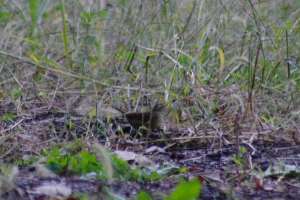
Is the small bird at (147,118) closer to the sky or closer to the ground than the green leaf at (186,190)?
closer to the sky

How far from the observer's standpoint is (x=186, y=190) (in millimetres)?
963

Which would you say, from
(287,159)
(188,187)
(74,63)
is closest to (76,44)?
(74,63)

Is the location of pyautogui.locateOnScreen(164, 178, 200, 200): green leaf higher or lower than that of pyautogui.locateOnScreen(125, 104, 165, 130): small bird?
lower

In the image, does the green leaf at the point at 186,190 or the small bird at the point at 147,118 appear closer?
the green leaf at the point at 186,190

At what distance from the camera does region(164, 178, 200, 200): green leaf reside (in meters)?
0.96

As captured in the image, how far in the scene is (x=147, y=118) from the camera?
6.39 ft

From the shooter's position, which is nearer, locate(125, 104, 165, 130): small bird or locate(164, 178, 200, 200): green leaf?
locate(164, 178, 200, 200): green leaf

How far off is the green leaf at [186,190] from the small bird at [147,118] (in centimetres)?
97

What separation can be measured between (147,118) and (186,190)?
3.28 feet

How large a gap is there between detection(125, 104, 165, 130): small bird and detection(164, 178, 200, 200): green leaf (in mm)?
965

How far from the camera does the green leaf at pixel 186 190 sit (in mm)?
957

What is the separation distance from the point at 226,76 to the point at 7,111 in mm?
1311

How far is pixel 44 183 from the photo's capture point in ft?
4.20

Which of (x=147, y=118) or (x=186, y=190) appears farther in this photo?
(x=147, y=118)
